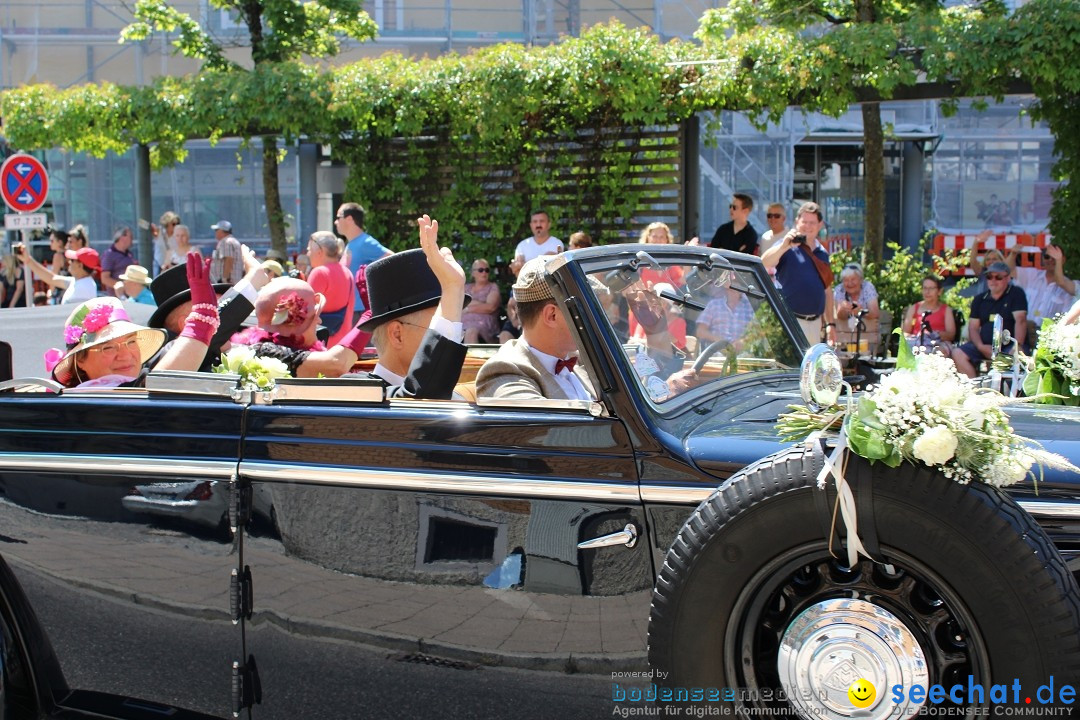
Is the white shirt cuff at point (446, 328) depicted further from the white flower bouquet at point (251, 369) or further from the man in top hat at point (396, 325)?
the white flower bouquet at point (251, 369)

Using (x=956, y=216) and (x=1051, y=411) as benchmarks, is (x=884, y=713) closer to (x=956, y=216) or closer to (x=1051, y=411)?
(x=1051, y=411)

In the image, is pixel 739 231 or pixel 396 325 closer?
pixel 396 325

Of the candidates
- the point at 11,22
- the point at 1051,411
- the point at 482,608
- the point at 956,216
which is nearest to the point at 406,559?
the point at 482,608

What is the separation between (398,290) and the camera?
423cm

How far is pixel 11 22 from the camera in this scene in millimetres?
20344

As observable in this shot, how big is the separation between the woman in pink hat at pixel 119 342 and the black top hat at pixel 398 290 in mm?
605

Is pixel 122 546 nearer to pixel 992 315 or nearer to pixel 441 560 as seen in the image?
pixel 441 560

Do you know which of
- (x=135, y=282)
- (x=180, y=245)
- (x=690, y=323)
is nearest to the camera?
(x=690, y=323)

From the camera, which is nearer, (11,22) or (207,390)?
(207,390)

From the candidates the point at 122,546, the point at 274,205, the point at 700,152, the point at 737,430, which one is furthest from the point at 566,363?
the point at 700,152

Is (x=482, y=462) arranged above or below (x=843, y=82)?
below

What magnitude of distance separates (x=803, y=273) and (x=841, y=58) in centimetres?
301

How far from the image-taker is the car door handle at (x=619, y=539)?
279 centimetres

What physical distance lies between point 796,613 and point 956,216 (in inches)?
695
